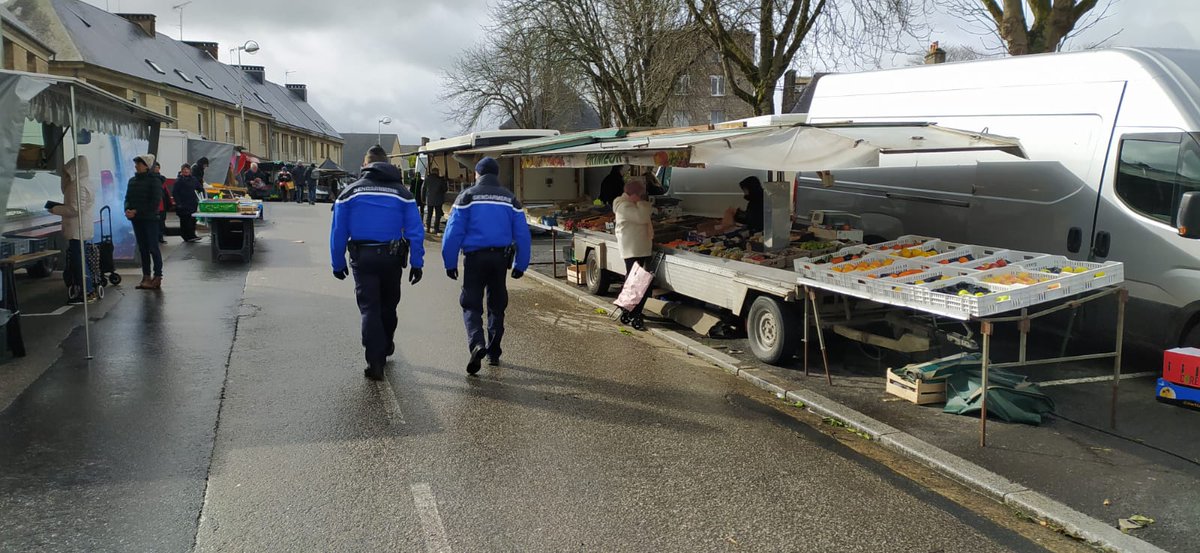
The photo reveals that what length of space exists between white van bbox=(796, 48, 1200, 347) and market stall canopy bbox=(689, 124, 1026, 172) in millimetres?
678

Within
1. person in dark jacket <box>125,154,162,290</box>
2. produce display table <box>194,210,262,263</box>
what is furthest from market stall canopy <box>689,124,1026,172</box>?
produce display table <box>194,210,262,263</box>

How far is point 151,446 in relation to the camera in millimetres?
5270

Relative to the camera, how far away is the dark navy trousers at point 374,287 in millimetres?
6789

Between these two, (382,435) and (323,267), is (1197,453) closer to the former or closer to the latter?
(382,435)

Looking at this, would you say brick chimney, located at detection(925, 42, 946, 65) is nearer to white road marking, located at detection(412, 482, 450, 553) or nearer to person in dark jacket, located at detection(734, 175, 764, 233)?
person in dark jacket, located at detection(734, 175, 764, 233)

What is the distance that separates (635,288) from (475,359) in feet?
9.62

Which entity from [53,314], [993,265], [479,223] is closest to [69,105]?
[53,314]

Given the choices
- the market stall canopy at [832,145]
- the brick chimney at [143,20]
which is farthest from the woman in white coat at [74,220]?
the brick chimney at [143,20]

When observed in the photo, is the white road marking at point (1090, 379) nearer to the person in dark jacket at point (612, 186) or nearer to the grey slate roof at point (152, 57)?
the person in dark jacket at point (612, 186)

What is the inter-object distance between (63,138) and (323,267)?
14.0 feet

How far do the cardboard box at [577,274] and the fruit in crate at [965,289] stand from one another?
7.14 metres

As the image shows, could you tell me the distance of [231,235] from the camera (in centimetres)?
1471

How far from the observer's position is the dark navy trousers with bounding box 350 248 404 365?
6.79 metres

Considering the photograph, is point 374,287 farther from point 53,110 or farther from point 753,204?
point 753,204
